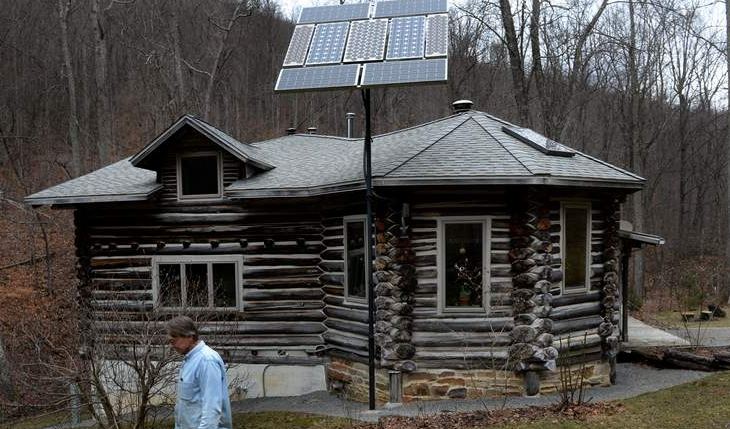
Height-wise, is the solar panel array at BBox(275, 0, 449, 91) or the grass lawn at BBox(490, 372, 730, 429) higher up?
the solar panel array at BBox(275, 0, 449, 91)

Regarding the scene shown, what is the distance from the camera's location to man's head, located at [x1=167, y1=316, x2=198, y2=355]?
5.18 metres

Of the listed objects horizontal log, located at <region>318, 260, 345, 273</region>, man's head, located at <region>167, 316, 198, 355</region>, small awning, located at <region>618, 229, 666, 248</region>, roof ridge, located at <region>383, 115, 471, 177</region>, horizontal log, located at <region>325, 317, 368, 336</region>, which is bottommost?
horizontal log, located at <region>325, 317, 368, 336</region>

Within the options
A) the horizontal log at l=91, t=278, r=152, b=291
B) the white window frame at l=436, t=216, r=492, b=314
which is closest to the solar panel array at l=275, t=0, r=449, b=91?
the white window frame at l=436, t=216, r=492, b=314

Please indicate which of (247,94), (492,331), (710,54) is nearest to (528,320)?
(492,331)

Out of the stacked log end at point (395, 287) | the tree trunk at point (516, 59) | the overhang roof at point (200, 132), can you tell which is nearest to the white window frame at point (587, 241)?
the stacked log end at point (395, 287)

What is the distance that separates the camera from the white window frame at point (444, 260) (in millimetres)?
10344

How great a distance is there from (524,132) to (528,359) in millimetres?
4540

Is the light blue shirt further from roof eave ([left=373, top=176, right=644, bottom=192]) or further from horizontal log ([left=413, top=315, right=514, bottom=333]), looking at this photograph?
horizontal log ([left=413, top=315, right=514, bottom=333])

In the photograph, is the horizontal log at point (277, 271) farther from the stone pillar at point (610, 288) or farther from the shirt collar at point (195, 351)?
the shirt collar at point (195, 351)

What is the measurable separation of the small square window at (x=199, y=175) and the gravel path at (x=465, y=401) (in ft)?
13.7

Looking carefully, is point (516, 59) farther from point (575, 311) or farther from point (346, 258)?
point (346, 258)

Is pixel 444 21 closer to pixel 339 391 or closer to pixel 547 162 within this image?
pixel 547 162

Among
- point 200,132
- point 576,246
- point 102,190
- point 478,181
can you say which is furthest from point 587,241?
point 102,190

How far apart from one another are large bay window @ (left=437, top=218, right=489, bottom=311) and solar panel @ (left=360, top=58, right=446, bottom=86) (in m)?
2.44
